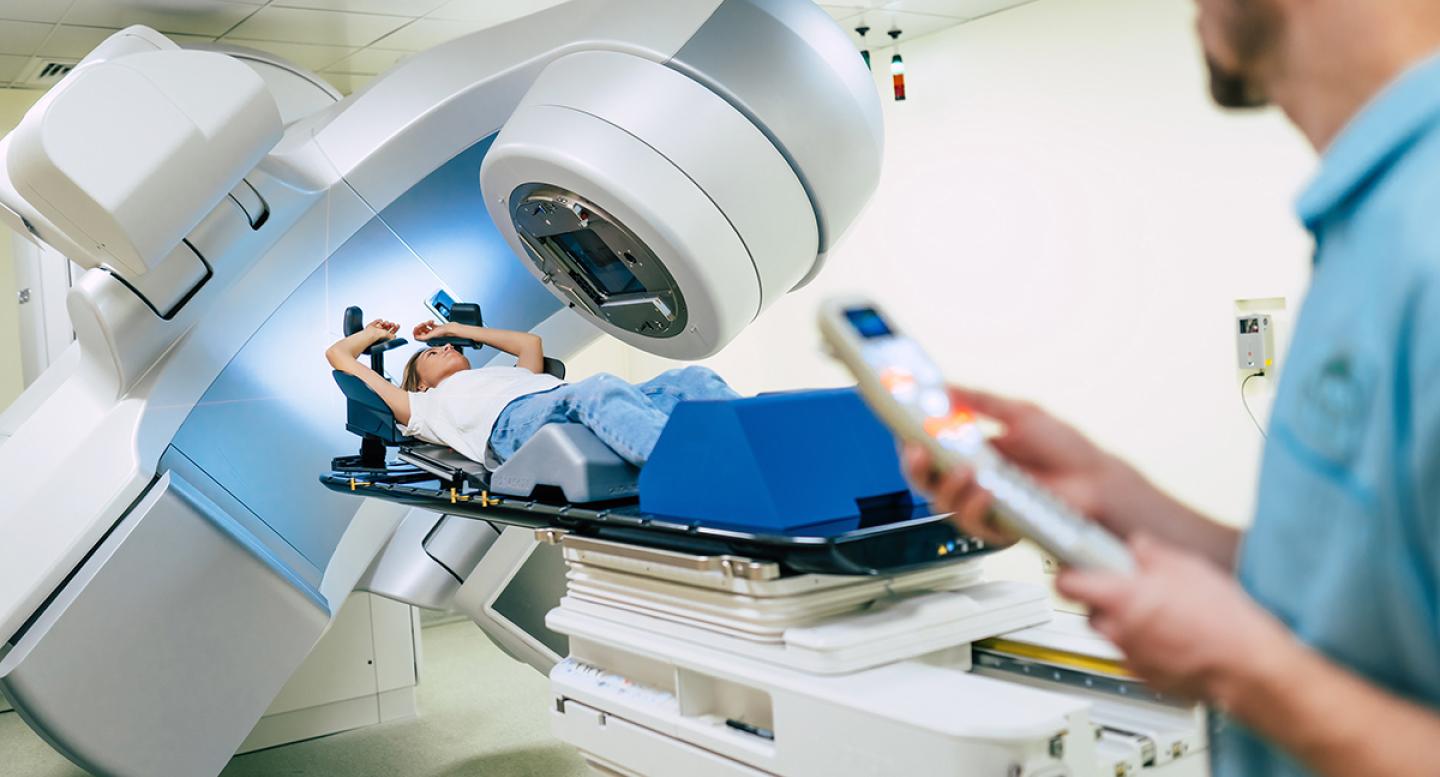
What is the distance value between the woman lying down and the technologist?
1.54 m

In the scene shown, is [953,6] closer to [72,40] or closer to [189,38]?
[189,38]

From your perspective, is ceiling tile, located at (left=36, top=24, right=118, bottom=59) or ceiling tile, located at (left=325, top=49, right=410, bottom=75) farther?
ceiling tile, located at (left=325, top=49, right=410, bottom=75)

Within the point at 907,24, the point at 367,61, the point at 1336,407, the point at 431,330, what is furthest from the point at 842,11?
the point at 1336,407

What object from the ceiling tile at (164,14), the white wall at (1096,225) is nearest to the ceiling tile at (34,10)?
the ceiling tile at (164,14)

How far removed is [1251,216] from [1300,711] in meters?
3.34

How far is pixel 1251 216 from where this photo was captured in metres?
3.46

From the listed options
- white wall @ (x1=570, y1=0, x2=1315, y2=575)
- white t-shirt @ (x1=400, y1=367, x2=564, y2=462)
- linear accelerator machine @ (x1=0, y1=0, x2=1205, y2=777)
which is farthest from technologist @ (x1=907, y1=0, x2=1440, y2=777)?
white wall @ (x1=570, y1=0, x2=1315, y2=575)

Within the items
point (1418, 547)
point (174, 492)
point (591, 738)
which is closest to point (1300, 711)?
point (1418, 547)

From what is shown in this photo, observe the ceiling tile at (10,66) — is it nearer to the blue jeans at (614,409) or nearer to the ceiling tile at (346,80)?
the ceiling tile at (346,80)

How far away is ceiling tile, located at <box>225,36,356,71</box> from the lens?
12.8 feet

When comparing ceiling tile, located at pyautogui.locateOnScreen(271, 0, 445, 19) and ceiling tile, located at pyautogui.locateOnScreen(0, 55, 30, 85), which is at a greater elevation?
ceiling tile, located at pyautogui.locateOnScreen(0, 55, 30, 85)

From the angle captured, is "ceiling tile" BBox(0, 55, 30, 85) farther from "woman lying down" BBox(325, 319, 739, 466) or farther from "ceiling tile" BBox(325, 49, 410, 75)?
"woman lying down" BBox(325, 319, 739, 466)

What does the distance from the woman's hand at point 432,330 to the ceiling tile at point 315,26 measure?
1287 mm

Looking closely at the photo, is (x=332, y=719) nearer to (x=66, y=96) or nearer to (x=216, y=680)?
(x=216, y=680)
